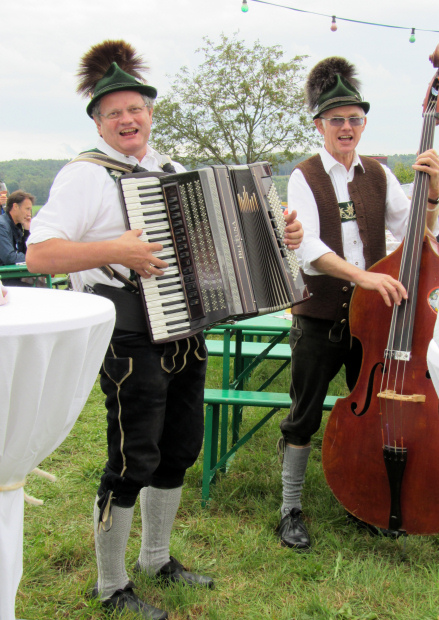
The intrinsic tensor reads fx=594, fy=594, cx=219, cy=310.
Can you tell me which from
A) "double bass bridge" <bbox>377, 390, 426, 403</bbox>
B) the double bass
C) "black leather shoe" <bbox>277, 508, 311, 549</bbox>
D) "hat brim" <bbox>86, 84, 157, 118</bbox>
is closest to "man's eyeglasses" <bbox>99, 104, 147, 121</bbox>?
"hat brim" <bbox>86, 84, 157, 118</bbox>

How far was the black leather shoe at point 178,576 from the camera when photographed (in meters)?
2.45

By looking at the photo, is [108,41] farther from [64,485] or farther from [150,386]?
[64,485]

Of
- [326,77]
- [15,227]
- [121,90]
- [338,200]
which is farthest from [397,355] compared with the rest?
[15,227]

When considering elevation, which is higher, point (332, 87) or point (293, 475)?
point (332, 87)

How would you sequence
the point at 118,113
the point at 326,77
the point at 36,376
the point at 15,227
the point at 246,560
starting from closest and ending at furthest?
the point at 36,376
the point at 118,113
the point at 246,560
the point at 326,77
the point at 15,227

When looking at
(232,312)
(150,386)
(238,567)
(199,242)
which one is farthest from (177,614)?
(199,242)

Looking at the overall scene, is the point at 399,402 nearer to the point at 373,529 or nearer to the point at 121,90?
the point at 373,529

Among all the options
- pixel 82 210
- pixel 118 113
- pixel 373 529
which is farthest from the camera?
pixel 373 529

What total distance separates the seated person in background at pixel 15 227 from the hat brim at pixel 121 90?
218 inches

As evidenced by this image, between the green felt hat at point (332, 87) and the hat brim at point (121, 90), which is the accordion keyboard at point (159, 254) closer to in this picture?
the hat brim at point (121, 90)

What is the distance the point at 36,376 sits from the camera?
1.27m

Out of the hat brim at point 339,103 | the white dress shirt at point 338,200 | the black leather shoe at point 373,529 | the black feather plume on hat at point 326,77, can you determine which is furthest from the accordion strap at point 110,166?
the black leather shoe at point 373,529

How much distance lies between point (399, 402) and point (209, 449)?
3.95 ft

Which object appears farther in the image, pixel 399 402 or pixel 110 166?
pixel 399 402
